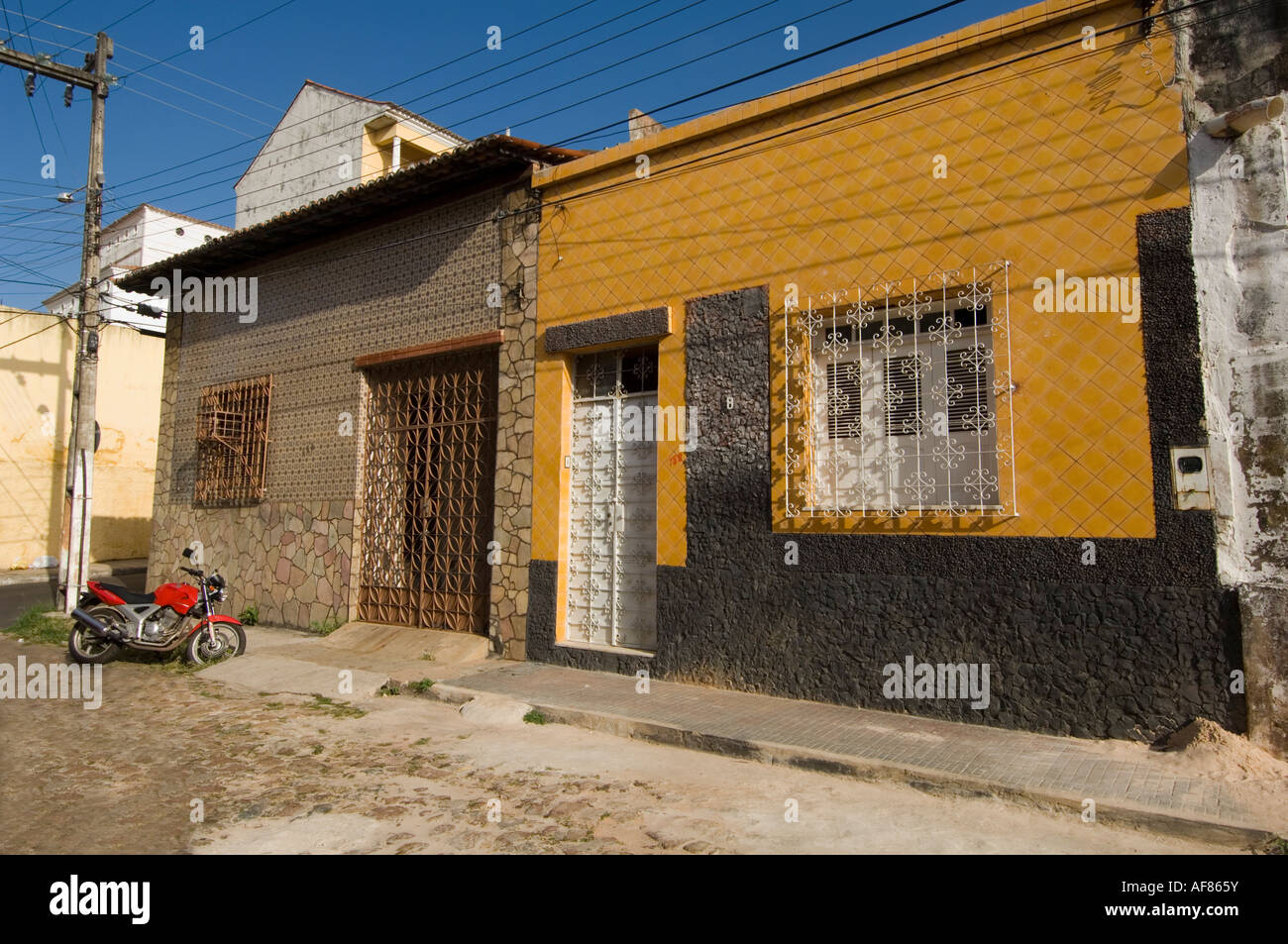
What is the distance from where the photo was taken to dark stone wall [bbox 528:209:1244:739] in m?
5.13

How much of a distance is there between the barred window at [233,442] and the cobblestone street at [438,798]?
5975 millimetres

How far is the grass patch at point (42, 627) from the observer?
35.6ft

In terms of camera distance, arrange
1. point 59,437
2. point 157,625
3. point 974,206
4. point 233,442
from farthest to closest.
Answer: point 59,437
point 233,442
point 157,625
point 974,206

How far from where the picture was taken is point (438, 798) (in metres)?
4.62

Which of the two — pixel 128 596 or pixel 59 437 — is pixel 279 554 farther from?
pixel 59 437

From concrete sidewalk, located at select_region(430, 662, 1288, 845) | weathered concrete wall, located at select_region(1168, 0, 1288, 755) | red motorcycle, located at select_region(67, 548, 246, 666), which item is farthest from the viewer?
red motorcycle, located at select_region(67, 548, 246, 666)

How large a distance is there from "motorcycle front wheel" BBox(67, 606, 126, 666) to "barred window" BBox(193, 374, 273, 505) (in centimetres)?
313
